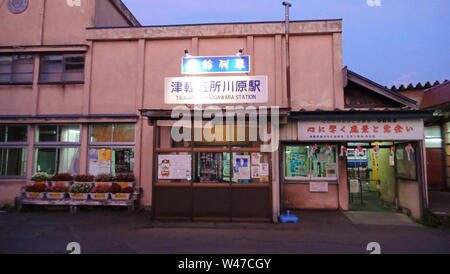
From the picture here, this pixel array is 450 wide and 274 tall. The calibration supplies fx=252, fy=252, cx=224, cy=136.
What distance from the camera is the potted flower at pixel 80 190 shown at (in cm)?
967

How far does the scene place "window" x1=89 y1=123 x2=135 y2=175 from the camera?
1041cm

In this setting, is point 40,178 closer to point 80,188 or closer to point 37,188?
point 37,188

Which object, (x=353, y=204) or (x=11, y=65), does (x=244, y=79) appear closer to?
(x=353, y=204)

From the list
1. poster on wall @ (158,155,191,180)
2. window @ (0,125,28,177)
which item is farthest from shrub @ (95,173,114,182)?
window @ (0,125,28,177)

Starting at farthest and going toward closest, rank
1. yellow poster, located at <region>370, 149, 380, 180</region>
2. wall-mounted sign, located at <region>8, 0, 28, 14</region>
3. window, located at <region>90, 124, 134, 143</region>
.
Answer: yellow poster, located at <region>370, 149, 380, 180</region>, wall-mounted sign, located at <region>8, 0, 28, 14</region>, window, located at <region>90, 124, 134, 143</region>

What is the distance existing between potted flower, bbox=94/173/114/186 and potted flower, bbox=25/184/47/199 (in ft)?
6.69

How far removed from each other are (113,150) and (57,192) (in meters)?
2.55

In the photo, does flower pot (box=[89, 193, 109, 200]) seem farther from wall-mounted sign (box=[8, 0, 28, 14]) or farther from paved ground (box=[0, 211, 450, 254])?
wall-mounted sign (box=[8, 0, 28, 14])

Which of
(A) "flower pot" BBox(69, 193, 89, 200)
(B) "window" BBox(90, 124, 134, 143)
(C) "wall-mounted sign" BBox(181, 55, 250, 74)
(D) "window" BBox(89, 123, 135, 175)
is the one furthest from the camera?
(B) "window" BBox(90, 124, 134, 143)

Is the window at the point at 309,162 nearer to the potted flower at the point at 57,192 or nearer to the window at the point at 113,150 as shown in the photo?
the window at the point at 113,150

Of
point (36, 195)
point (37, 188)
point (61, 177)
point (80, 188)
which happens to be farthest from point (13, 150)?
point (80, 188)

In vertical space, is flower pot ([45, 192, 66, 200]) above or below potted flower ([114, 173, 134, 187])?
below

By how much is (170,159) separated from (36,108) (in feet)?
22.6
